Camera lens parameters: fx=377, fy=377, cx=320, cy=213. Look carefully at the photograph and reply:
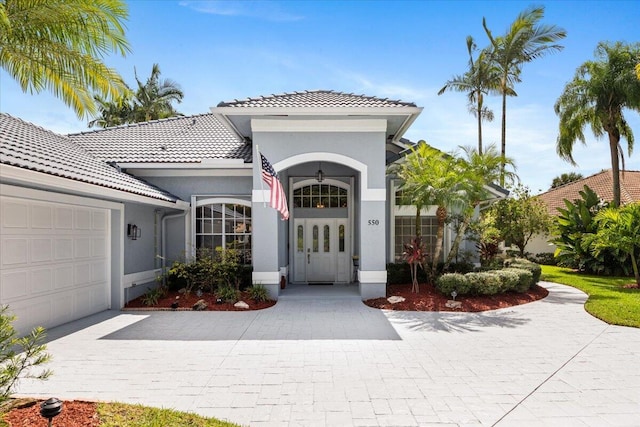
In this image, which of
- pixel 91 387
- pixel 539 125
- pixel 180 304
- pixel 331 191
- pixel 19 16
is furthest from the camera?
pixel 539 125

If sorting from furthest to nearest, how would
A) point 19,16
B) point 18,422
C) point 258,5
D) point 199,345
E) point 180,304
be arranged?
1. point 180,304
2. point 258,5
3. point 199,345
4. point 19,16
5. point 18,422

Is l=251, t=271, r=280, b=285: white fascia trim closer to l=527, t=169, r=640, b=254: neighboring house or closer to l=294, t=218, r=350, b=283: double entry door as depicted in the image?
l=294, t=218, r=350, b=283: double entry door

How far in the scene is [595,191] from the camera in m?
27.2

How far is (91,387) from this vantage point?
5.45 metres

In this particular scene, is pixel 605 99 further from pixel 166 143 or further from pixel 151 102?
pixel 151 102

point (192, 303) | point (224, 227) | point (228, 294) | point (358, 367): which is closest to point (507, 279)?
point (358, 367)

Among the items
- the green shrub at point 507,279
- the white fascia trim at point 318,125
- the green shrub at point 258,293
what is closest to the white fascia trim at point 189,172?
the white fascia trim at point 318,125

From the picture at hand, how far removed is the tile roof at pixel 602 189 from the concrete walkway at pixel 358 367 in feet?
65.3

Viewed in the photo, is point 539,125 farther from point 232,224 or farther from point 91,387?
point 91,387

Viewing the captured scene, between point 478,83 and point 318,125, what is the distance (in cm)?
1711

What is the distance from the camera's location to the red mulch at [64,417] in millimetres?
4199

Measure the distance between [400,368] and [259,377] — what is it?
2.28 m

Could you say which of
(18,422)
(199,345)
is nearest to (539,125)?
(199,345)

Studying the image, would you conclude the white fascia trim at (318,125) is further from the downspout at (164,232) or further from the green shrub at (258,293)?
the green shrub at (258,293)
